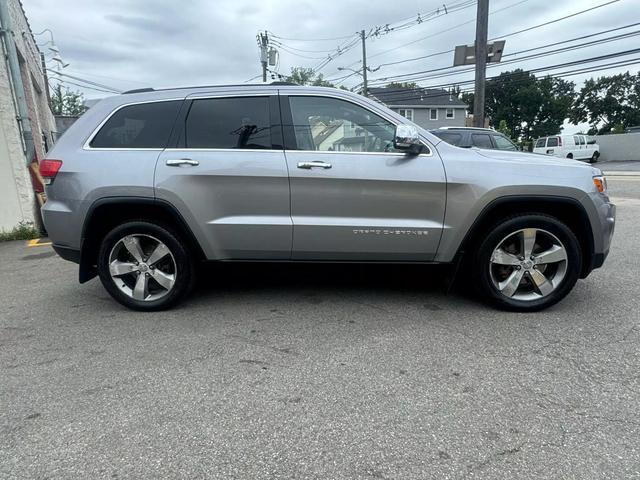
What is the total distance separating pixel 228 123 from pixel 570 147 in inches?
1285

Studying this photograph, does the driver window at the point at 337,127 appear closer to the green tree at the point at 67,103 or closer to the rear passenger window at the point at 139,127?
the rear passenger window at the point at 139,127

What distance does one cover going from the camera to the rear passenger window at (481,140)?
1157 cm

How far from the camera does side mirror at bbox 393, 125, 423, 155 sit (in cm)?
347

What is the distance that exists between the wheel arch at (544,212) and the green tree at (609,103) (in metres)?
78.6

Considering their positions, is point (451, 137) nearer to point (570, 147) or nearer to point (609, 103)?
point (570, 147)

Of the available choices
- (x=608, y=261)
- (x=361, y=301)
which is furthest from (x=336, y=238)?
(x=608, y=261)

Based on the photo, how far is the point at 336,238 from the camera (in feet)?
12.2

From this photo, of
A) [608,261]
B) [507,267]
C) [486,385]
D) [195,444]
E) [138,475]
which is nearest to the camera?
[138,475]

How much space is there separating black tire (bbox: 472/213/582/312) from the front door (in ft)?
1.41

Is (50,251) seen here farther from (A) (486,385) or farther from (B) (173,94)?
(A) (486,385)

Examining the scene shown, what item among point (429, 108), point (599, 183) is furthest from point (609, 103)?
point (599, 183)

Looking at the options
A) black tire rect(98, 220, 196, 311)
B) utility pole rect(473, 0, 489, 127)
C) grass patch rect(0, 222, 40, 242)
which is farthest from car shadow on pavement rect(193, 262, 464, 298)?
utility pole rect(473, 0, 489, 127)

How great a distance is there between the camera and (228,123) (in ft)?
Answer: 12.5

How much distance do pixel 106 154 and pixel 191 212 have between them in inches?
35.2
